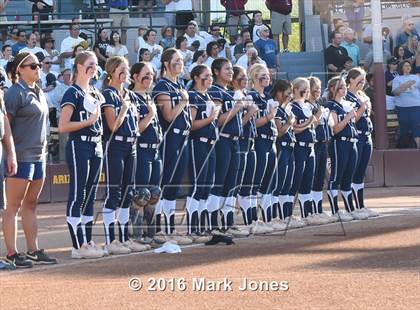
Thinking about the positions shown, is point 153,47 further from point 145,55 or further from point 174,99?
point 174,99

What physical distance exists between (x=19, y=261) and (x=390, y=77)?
12333mm

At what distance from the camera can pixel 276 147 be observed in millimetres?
13352

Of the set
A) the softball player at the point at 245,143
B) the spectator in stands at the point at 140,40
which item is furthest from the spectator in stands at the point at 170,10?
the softball player at the point at 245,143

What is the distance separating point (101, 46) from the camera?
2033 cm

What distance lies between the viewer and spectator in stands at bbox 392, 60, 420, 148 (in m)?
20.1

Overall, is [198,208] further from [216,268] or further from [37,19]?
[37,19]

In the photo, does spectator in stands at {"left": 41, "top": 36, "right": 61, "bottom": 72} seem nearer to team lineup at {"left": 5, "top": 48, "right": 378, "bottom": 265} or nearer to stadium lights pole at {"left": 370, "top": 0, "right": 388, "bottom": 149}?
stadium lights pole at {"left": 370, "top": 0, "right": 388, "bottom": 149}

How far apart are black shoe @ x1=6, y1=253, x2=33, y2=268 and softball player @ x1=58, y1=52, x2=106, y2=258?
0.65m

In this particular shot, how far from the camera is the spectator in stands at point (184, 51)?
1989cm

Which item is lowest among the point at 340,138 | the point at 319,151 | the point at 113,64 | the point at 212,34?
the point at 319,151

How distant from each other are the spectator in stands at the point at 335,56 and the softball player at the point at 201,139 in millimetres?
9057

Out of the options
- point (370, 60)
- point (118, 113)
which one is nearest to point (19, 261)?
point (118, 113)

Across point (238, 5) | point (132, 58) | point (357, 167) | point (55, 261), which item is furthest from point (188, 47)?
point (55, 261)

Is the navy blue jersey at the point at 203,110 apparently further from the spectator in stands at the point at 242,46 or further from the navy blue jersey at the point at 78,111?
the spectator in stands at the point at 242,46
